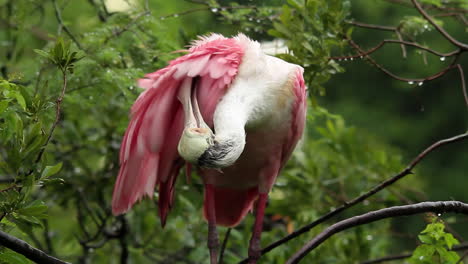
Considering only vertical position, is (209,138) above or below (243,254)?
above

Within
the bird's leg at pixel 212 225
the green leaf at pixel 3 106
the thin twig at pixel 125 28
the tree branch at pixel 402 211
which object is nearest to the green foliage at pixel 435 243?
the tree branch at pixel 402 211

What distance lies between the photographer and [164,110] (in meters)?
3.90

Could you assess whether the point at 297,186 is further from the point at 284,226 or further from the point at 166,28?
the point at 166,28

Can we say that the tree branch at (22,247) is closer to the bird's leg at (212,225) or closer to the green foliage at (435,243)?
the green foliage at (435,243)

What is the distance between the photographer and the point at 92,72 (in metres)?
4.10

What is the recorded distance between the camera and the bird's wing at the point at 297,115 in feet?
13.0

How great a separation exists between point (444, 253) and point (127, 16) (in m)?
2.20

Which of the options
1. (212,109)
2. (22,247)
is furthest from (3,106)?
(212,109)

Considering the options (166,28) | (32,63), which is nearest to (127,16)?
(166,28)

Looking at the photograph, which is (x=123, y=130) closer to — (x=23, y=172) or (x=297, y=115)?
(x=297, y=115)

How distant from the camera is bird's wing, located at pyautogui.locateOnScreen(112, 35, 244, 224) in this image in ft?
12.5

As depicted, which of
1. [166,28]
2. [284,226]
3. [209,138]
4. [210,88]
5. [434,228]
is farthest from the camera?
[284,226]

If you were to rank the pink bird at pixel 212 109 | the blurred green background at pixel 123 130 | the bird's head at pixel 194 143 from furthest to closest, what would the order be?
the pink bird at pixel 212 109
the blurred green background at pixel 123 130
the bird's head at pixel 194 143

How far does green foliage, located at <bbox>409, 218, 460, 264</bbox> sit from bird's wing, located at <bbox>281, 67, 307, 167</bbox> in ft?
3.45
